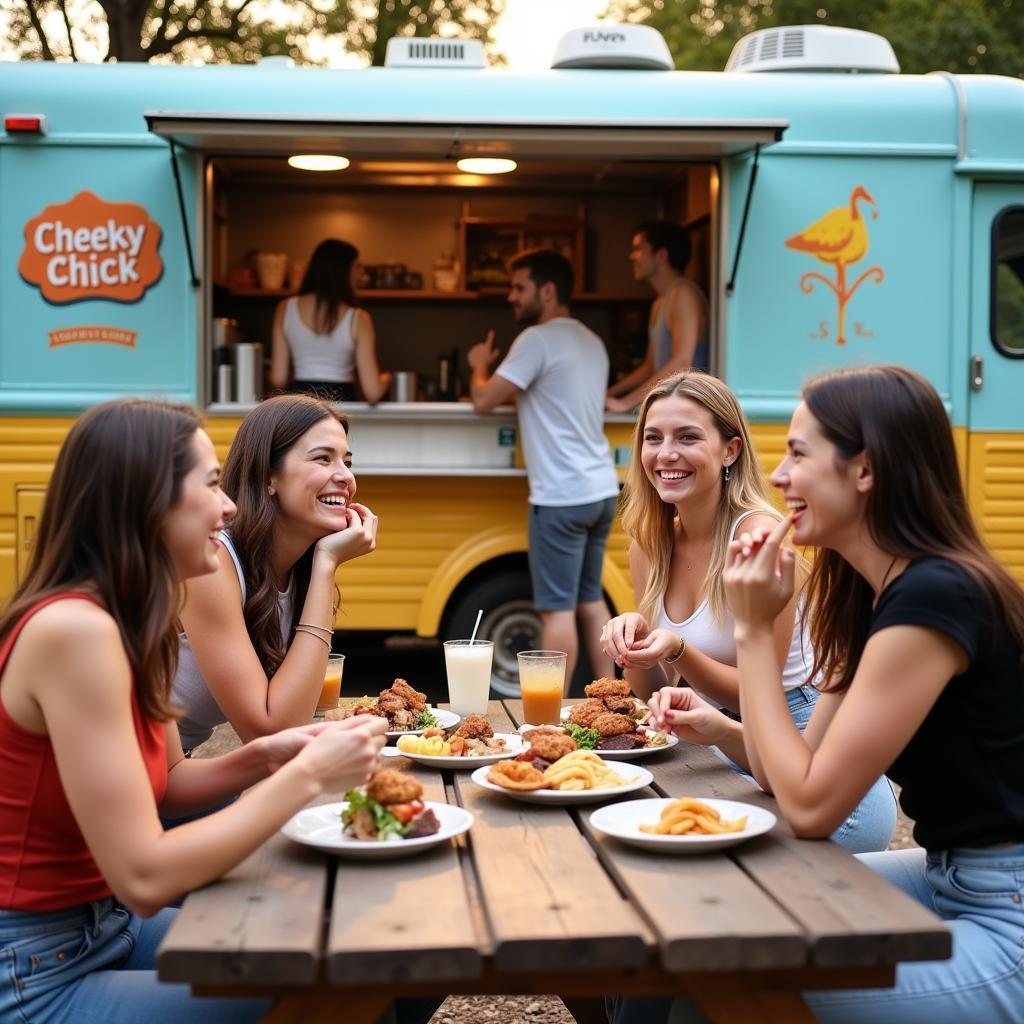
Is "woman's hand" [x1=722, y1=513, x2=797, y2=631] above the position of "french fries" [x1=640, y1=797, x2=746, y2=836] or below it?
above

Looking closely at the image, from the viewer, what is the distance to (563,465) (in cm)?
600

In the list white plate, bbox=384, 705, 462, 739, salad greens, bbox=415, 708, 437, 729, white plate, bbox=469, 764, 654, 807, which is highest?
white plate, bbox=469, 764, 654, 807

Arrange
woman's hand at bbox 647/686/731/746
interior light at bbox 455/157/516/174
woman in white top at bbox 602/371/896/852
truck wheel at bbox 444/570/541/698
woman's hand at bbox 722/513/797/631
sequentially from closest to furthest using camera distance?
woman's hand at bbox 722/513/797/631 < woman's hand at bbox 647/686/731/746 < woman in white top at bbox 602/371/896/852 < truck wheel at bbox 444/570/541/698 < interior light at bbox 455/157/516/174

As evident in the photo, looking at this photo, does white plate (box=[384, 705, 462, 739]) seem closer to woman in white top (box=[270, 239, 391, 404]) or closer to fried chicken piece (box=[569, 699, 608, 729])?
fried chicken piece (box=[569, 699, 608, 729])

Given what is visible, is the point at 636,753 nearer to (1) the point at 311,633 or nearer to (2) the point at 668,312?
(1) the point at 311,633

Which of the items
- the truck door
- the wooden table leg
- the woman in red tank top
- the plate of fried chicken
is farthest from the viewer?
the truck door

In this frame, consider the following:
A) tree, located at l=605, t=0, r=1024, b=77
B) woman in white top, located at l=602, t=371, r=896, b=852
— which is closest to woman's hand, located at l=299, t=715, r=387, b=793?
woman in white top, located at l=602, t=371, r=896, b=852

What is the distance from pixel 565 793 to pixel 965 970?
27.4 inches

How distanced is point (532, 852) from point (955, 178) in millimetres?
4935

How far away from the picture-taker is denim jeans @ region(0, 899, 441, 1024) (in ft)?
6.46

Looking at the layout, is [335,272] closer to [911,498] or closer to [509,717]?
[509,717]

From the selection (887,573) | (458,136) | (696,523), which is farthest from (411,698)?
(458,136)

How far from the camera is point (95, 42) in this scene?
1580 centimetres

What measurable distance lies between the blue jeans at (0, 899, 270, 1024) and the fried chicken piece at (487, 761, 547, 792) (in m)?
0.54
